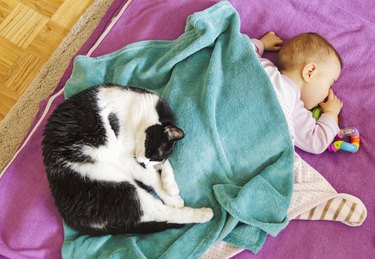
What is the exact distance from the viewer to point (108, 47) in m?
1.48

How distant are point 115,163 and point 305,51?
72 centimetres

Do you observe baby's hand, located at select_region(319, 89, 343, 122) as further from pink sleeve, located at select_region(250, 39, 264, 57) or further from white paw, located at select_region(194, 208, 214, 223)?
white paw, located at select_region(194, 208, 214, 223)

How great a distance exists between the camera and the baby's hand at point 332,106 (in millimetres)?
1326

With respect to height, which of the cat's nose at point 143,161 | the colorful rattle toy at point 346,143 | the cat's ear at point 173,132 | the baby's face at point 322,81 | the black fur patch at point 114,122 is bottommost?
the colorful rattle toy at point 346,143

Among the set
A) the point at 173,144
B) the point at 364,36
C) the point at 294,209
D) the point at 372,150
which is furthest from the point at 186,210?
the point at 364,36

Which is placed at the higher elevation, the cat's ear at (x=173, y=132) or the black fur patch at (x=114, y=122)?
the black fur patch at (x=114, y=122)

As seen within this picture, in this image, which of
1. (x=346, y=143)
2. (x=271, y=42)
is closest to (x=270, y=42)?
(x=271, y=42)

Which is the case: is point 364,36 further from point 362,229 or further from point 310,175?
point 362,229

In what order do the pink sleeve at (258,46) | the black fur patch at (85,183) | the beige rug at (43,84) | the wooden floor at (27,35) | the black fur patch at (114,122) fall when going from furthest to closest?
the wooden floor at (27,35) → the beige rug at (43,84) → the pink sleeve at (258,46) → the black fur patch at (114,122) → the black fur patch at (85,183)

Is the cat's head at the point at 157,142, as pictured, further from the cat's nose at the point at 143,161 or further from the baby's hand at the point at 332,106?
the baby's hand at the point at 332,106

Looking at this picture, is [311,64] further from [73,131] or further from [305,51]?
[73,131]

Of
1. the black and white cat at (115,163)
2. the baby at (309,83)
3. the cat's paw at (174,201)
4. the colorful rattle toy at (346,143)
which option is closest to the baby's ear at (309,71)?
the baby at (309,83)

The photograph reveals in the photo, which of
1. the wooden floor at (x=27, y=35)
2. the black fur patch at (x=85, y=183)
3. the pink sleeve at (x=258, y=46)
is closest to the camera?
the black fur patch at (x=85, y=183)

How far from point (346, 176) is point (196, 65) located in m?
0.61
